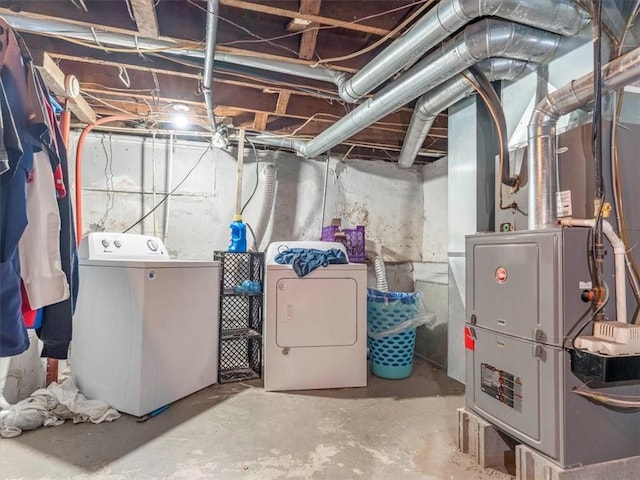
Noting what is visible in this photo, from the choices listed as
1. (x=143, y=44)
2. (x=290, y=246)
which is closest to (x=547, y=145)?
(x=290, y=246)

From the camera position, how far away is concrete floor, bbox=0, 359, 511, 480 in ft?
5.36

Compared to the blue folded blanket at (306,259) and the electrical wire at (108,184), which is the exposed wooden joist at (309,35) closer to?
the blue folded blanket at (306,259)

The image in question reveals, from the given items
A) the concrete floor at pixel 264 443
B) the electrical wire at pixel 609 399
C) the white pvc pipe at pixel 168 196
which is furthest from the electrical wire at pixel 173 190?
the electrical wire at pixel 609 399

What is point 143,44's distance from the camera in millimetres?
1963

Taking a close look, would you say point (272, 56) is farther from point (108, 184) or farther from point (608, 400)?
point (608, 400)

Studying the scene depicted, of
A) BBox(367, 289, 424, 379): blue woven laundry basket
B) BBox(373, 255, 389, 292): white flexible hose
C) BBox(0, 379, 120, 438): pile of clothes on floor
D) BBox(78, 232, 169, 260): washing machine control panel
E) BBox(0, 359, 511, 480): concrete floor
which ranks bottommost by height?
BBox(0, 359, 511, 480): concrete floor

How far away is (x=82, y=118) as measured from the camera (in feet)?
9.30

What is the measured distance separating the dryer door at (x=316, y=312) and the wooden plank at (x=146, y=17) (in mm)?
1666

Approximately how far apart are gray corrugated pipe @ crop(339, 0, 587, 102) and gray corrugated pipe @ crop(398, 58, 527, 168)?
1.11ft

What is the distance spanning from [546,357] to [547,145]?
97cm

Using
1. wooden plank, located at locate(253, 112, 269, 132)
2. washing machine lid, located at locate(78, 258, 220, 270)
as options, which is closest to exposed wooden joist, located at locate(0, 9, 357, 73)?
wooden plank, located at locate(253, 112, 269, 132)

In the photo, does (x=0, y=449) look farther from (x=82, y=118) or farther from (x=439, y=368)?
(x=439, y=368)

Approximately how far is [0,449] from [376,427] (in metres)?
1.92

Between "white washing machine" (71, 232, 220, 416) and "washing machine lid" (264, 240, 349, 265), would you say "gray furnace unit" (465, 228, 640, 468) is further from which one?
"white washing machine" (71, 232, 220, 416)
